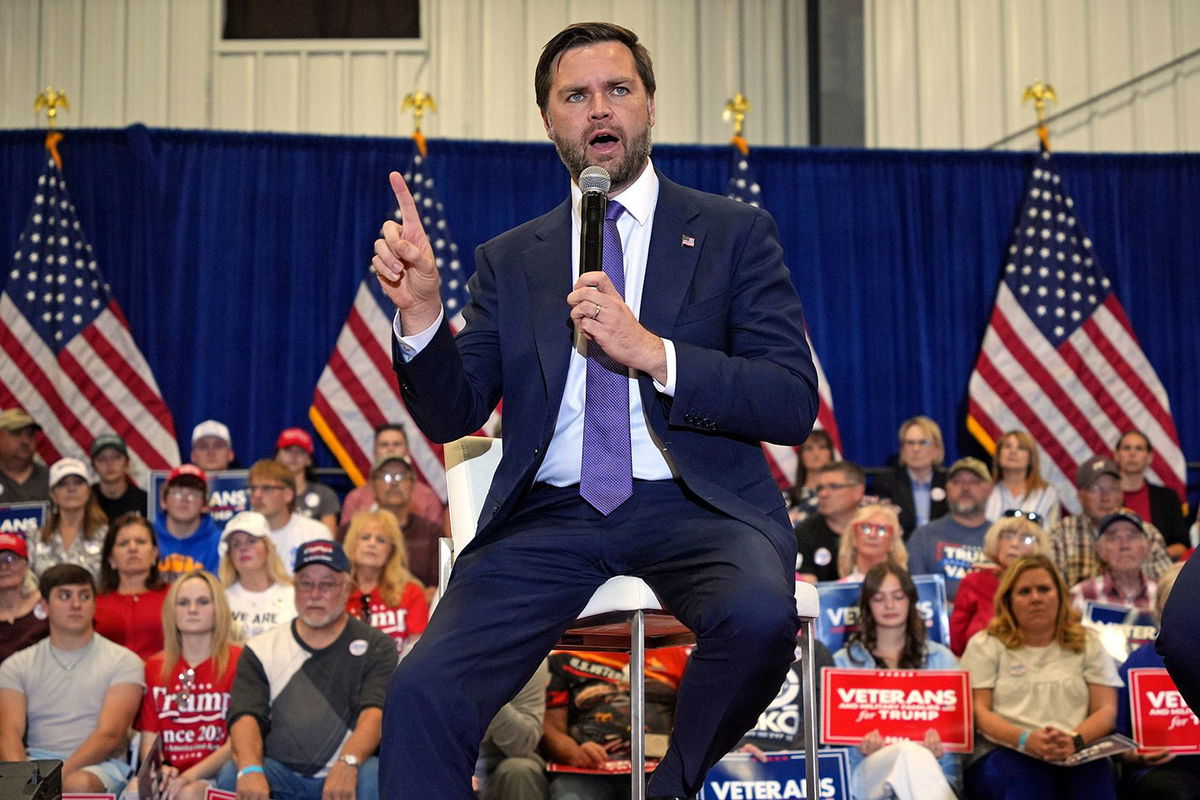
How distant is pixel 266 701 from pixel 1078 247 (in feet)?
20.5

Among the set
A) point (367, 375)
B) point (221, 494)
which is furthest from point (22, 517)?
point (367, 375)

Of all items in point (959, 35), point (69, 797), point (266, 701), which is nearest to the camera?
point (69, 797)

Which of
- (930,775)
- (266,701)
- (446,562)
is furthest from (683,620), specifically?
(266,701)

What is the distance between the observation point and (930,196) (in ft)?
31.4

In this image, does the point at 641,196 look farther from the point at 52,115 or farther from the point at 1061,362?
the point at 52,115

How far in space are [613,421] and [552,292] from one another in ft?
0.98

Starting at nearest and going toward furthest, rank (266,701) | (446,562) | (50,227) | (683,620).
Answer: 1. (683,620)
2. (446,562)
3. (266,701)
4. (50,227)

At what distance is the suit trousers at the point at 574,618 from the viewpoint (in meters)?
2.35

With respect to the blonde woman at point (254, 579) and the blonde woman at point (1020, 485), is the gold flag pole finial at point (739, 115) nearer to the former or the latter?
the blonde woman at point (1020, 485)

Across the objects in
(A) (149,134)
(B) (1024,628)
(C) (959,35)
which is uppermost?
(C) (959,35)

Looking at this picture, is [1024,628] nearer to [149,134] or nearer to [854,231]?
[854,231]

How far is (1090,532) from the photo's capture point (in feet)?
22.9

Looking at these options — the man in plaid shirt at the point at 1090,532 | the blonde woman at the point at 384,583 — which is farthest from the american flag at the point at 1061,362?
the blonde woman at the point at 384,583

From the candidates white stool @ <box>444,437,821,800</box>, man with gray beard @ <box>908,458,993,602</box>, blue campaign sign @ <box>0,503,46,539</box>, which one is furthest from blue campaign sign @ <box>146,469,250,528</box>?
white stool @ <box>444,437,821,800</box>
